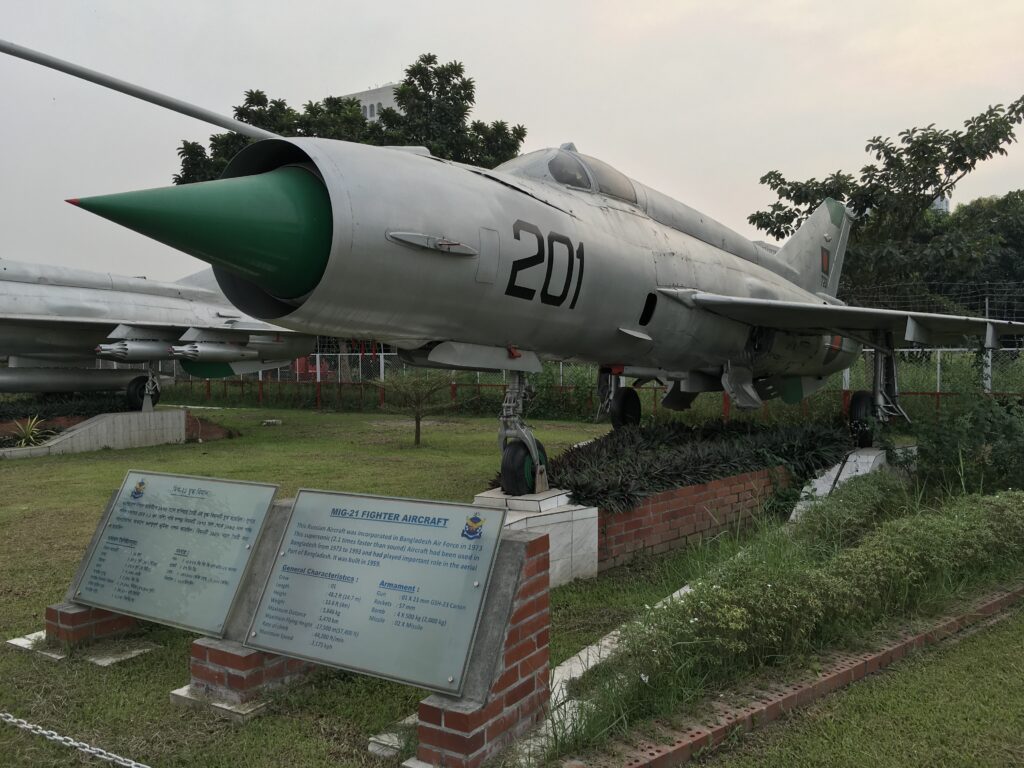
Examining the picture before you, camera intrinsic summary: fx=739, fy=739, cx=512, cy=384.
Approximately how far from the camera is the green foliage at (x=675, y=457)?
5789mm

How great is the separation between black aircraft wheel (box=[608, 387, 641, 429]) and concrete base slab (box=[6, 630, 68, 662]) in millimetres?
7133

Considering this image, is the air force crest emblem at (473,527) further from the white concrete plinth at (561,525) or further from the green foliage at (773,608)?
the white concrete plinth at (561,525)

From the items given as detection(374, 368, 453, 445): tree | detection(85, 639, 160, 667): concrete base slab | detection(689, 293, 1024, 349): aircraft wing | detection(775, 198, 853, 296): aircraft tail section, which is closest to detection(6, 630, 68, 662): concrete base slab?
detection(85, 639, 160, 667): concrete base slab

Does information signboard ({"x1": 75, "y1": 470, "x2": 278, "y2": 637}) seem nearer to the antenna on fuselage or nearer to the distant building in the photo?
the antenna on fuselage

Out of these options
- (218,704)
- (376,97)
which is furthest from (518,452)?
(376,97)

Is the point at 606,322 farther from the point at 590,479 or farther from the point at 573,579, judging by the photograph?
the point at 573,579

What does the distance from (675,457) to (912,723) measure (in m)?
3.57

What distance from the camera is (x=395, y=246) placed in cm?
409

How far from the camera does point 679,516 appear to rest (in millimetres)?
6152

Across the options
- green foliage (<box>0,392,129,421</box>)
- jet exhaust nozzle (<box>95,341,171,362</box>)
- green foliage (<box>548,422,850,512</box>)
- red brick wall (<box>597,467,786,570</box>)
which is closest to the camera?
red brick wall (<box>597,467,786,570</box>)

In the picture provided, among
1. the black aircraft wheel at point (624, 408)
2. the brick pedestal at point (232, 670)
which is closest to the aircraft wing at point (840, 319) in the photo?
the black aircraft wheel at point (624, 408)

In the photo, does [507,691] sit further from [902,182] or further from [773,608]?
[902,182]

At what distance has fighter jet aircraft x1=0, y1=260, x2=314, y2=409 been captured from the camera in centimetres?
1387

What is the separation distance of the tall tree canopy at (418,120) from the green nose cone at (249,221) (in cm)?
1949
